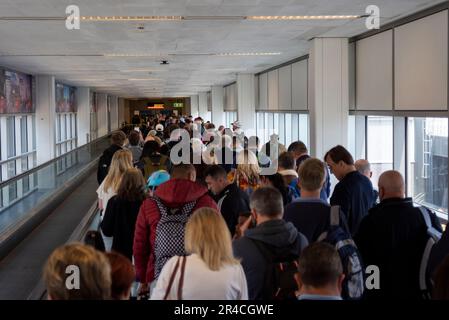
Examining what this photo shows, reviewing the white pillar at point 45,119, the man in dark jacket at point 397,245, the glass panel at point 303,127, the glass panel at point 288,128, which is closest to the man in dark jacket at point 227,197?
the man in dark jacket at point 397,245

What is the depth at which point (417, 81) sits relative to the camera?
920 centimetres

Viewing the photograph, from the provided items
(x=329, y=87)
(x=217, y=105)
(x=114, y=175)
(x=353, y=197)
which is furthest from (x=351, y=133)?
(x=217, y=105)

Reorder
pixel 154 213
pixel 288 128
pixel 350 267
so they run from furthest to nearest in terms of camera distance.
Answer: pixel 288 128 → pixel 154 213 → pixel 350 267

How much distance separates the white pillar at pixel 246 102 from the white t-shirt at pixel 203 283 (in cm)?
2055

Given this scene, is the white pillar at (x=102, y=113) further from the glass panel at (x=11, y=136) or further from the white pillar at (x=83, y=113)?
the glass panel at (x=11, y=136)

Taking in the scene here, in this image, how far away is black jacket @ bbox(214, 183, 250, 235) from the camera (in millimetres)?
5680

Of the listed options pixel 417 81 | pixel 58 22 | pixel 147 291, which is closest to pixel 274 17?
pixel 417 81

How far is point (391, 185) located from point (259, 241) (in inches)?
61.1

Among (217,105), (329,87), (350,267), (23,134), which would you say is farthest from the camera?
(217,105)

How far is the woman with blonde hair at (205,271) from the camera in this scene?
3.36m

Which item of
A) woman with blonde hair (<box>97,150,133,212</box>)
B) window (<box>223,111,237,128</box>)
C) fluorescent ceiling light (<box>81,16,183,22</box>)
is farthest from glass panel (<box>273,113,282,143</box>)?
woman with blonde hair (<box>97,150,133,212</box>)

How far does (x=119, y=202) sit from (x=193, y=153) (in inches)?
127

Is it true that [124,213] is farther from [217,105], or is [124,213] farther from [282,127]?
[217,105]

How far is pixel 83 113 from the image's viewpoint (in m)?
37.1
